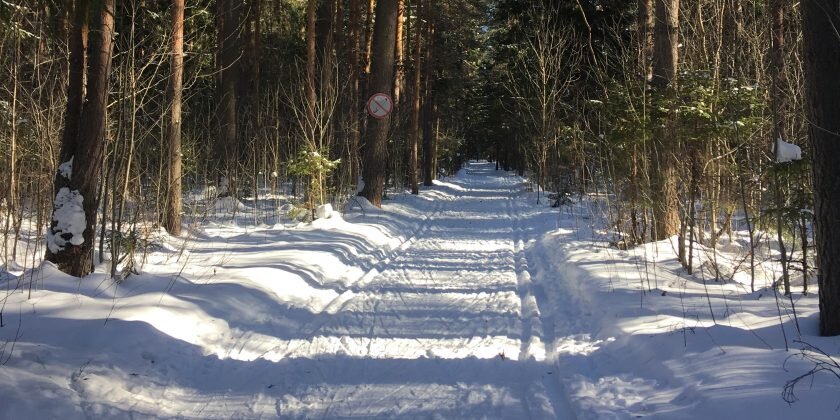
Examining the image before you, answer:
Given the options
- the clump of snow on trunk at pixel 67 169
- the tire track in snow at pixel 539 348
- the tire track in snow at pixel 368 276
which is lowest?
the tire track in snow at pixel 539 348

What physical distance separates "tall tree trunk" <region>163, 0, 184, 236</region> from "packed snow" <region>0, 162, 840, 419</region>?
2.37 meters

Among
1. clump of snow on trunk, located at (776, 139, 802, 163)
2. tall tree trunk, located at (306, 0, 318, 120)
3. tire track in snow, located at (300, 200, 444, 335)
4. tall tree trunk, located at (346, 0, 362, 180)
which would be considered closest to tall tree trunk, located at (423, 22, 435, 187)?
tall tree trunk, located at (346, 0, 362, 180)

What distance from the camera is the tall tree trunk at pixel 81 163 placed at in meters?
7.21

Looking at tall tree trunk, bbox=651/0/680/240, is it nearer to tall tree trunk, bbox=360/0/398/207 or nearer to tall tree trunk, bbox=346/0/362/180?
tall tree trunk, bbox=360/0/398/207

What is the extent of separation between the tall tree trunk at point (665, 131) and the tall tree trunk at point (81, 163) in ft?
24.8

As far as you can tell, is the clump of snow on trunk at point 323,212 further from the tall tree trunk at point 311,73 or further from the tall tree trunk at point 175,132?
the tall tree trunk at point 175,132

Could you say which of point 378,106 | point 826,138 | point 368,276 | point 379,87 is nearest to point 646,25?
point 378,106

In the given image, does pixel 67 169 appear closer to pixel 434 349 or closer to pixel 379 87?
pixel 434 349

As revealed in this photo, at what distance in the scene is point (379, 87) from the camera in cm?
1886

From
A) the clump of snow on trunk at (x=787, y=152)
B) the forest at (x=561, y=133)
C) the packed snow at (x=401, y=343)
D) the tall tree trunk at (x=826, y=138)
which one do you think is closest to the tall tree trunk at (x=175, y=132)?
the forest at (x=561, y=133)

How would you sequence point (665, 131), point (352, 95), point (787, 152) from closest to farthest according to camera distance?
→ point (787, 152) → point (665, 131) → point (352, 95)

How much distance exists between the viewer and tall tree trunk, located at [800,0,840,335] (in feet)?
16.8

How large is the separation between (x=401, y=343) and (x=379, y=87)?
13.5 meters

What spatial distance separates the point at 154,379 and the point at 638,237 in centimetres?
929
